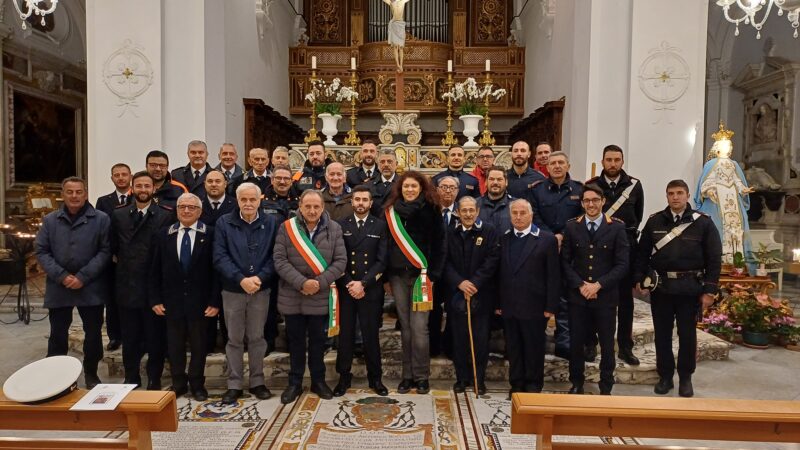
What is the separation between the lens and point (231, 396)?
13.2 ft

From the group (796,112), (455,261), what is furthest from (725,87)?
(455,261)

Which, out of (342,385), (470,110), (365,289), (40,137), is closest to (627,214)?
(365,289)

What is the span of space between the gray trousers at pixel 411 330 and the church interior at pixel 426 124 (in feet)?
0.67

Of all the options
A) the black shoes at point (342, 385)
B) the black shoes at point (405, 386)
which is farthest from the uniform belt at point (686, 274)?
the black shoes at point (342, 385)

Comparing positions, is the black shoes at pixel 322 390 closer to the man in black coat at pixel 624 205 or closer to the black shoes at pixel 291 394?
the black shoes at pixel 291 394

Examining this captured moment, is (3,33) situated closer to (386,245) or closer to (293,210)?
(293,210)

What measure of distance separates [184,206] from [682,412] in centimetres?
318

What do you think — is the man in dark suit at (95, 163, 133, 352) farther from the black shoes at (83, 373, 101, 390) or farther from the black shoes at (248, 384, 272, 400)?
the black shoes at (248, 384, 272, 400)

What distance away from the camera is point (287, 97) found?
12359mm

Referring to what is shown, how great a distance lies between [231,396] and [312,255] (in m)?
1.21

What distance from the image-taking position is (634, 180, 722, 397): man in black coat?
Answer: 4094mm

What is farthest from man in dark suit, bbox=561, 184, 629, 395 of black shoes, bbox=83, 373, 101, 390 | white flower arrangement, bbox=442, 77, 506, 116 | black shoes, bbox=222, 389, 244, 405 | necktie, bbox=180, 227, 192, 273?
white flower arrangement, bbox=442, 77, 506, 116

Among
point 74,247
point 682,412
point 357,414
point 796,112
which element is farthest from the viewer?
point 796,112

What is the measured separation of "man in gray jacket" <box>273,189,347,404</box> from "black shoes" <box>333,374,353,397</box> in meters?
0.07
